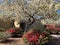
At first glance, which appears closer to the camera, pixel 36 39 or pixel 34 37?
pixel 36 39

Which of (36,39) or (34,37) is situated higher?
(34,37)

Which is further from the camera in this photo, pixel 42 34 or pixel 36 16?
pixel 36 16

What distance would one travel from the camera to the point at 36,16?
19.4m

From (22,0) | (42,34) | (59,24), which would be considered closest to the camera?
(42,34)

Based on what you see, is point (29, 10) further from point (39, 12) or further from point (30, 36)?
point (30, 36)

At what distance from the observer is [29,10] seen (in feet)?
62.8

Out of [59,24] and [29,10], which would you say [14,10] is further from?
[59,24]

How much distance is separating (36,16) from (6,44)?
4.12 metres

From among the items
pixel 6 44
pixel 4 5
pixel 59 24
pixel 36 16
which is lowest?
pixel 59 24

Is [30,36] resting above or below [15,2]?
below

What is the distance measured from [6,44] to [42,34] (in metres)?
3.42

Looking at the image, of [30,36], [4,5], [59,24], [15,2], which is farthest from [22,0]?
[59,24]

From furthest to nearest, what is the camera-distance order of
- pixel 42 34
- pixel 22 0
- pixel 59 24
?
1. pixel 59 24
2. pixel 22 0
3. pixel 42 34

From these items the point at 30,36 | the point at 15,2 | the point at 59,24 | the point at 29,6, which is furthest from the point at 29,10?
the point at 59,24
